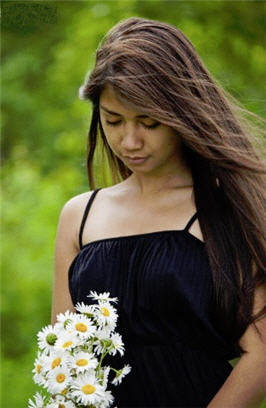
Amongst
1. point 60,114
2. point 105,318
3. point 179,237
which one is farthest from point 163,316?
point 60,114

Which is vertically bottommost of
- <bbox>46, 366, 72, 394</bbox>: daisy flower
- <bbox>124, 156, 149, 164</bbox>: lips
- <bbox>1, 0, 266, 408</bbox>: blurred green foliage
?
<bbox>46, 366, 72, 394</bbox>: daisy flower

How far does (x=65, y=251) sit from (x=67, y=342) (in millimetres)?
744

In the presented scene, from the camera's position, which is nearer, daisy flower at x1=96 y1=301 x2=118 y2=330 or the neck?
daisy flower at x1=96 y1=301 x2=118 y2=330

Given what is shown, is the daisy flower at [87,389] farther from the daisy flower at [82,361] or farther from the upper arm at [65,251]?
the upper arm at [65,251]

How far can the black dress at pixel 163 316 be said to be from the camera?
7.66 ft

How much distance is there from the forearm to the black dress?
0.10 m

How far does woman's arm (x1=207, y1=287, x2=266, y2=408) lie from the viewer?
2.29 m

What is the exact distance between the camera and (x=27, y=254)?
5176 millimetres

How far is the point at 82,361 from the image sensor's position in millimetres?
1962

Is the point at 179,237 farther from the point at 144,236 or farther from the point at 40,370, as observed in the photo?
the point at 40,370

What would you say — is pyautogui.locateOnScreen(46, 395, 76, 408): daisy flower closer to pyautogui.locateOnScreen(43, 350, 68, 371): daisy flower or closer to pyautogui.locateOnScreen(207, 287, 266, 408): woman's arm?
pyautogui.locateOnScreen(43, 350, 68, 371): daisy flower

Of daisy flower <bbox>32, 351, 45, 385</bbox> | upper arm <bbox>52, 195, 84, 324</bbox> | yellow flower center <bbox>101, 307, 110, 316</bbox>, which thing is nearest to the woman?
upper arm <bbox>52, 195, 84, 324</bbox>

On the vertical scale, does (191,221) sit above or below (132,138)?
below

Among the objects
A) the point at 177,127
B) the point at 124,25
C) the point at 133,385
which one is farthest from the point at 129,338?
the point at 124,25
